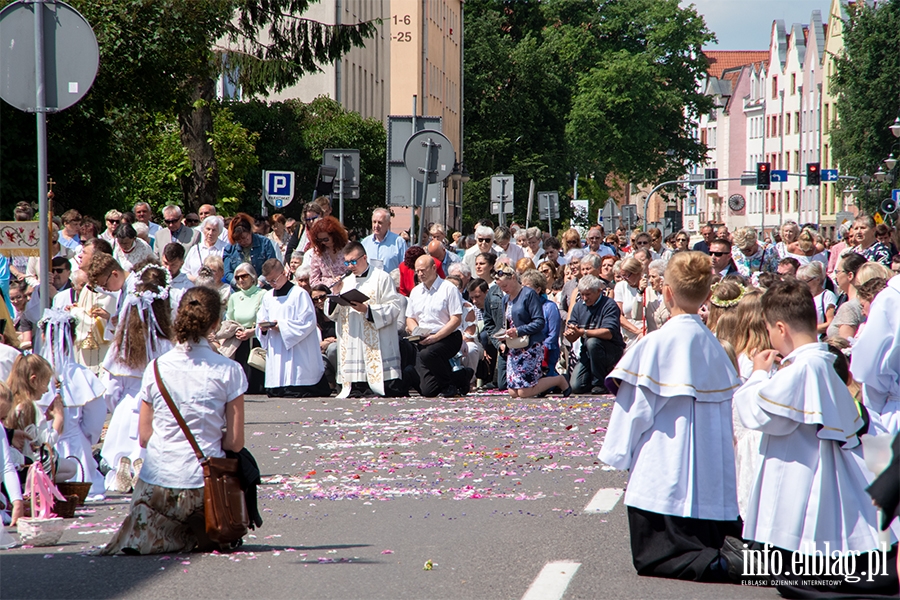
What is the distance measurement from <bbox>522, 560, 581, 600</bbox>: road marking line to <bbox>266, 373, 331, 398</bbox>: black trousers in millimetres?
10066

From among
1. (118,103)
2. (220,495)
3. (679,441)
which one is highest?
(118,103)

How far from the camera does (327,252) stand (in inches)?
675

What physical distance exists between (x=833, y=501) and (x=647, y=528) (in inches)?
38.8

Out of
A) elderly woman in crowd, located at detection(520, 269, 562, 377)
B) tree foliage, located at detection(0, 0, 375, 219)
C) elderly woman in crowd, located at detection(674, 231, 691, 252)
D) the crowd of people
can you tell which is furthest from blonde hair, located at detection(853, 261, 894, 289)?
tree foliage, located at detection(0, 0, 375, 219)

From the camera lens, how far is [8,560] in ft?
24.4

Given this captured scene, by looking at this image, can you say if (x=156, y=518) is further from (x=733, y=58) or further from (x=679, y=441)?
(x=733, y=58)

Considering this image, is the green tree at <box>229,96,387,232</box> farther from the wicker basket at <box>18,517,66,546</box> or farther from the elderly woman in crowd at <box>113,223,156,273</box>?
the wicker basket at <box>18,517,66,546</box>

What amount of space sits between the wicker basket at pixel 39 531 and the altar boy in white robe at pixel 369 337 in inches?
348

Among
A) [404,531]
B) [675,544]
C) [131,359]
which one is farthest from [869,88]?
[675,544]

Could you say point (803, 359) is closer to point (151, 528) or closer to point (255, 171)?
point (151, 528)

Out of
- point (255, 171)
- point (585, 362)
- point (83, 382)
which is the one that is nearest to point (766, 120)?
point (255, 171)

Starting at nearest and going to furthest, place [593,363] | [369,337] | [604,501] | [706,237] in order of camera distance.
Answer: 1. [604,501]
2. [369,337]
3. [593,363]
4. [706,237]

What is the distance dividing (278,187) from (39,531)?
57.3 ft

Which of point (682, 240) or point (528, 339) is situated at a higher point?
point (682, 240)
